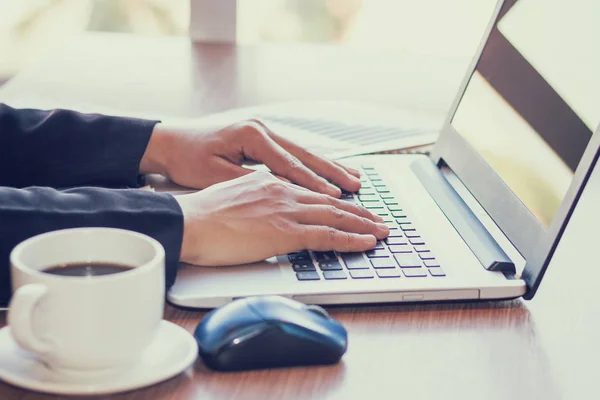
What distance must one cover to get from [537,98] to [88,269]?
554mm

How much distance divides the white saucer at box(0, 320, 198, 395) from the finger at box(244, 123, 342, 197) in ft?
1.31

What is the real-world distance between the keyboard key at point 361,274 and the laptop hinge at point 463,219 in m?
0.12

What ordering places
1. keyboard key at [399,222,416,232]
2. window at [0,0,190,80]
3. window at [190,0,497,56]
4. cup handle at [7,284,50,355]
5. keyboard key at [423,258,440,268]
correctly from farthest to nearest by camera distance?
window at [0,0,190,80]
window at [190,0,497,56]
keyboard key at [399,222,416,232]
keyboard key at [423,258,440,268]
cup handle at [7,284,50,355]

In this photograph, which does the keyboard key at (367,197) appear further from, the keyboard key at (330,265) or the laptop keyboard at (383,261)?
the keyboard key at (330,265)

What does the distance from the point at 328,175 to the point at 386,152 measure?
19 centimetres

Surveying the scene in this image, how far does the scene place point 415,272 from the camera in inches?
31.4

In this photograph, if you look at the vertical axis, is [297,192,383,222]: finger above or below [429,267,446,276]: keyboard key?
above

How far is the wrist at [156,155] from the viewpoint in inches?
42.1

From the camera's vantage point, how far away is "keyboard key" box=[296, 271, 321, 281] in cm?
77

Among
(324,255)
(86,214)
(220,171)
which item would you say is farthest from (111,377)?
(220,171)

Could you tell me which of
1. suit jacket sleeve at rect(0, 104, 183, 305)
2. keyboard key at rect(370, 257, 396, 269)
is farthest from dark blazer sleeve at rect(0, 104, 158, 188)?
keyboard key at rect(370, 257, 396, 269)

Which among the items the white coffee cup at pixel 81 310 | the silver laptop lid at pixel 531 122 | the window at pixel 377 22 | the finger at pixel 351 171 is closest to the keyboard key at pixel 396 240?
the silver laptop lid at pixel 531 122

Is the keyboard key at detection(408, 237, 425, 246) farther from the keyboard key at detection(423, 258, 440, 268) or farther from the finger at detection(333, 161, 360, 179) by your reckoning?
the finger at detection(333, 161, 360, 179)

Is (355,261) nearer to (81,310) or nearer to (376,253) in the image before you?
(376,253)
